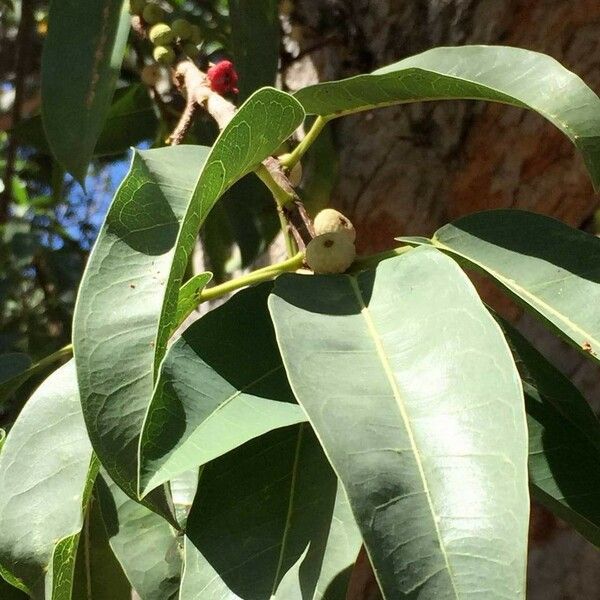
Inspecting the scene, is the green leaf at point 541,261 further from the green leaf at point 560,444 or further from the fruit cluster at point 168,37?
the fruit cluster at point 168,37

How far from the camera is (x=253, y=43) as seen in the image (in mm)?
1208

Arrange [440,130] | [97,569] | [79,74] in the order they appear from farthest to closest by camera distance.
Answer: [440,130] → [79,74] → [97,569]

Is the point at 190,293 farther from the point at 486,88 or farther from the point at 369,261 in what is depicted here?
the point at 486,88

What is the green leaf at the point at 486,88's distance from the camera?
0.67 m

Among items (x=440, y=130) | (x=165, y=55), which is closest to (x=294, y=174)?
(x=165, y=55)

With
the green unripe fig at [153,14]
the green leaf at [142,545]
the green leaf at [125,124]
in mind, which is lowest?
the green leaf at [142,545]

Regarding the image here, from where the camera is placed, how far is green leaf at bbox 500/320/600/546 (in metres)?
0.72

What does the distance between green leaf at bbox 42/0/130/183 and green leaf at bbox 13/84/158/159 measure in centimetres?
42

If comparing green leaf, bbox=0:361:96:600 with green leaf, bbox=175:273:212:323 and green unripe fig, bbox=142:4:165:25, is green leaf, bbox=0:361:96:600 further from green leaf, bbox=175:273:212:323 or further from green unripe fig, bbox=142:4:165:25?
green unripe fig, bbox=142:4:165:25

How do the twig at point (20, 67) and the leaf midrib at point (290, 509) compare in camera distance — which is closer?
the leaf midrib at point (290, 509)

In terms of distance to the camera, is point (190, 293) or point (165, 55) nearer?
point (190, 293)

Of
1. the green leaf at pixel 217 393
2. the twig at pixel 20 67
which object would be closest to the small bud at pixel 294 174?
the green leaf at pixel 217 393

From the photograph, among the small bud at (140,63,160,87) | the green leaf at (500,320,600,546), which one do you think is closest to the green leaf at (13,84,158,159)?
the small bud at (140,63,160,87)

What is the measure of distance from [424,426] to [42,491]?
0.35 m
